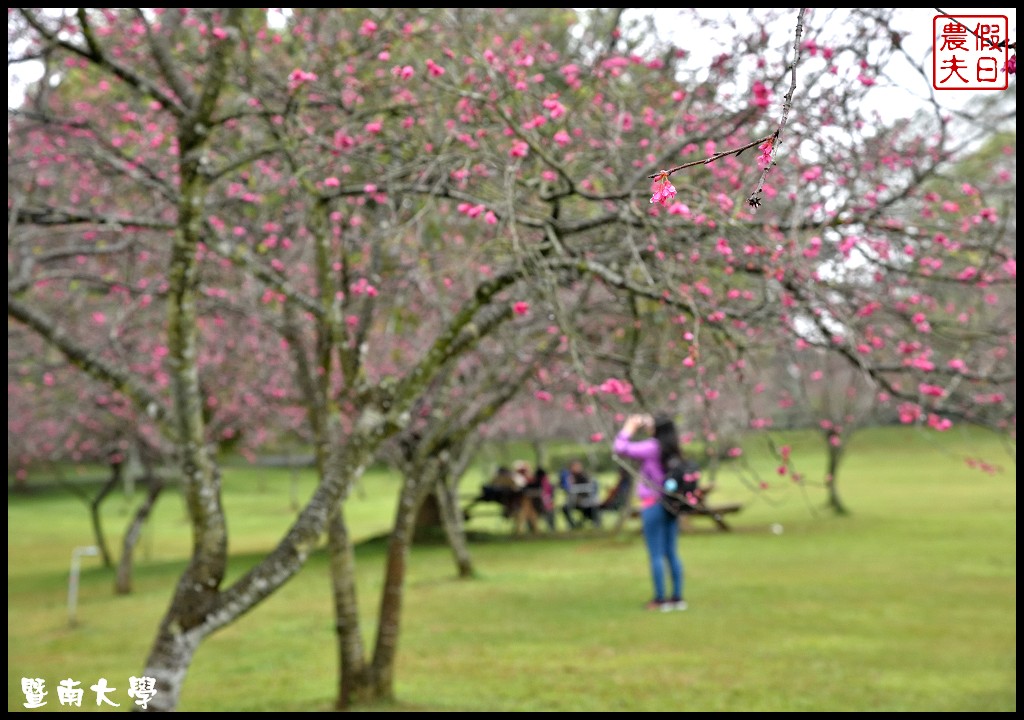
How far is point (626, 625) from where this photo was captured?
11180mm

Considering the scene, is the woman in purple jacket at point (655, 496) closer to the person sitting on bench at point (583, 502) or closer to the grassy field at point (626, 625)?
the grassy field at point (626, 625)

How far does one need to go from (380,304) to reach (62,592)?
476 inches

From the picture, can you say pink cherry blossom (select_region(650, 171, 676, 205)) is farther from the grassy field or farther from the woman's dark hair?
the woman's dark hair

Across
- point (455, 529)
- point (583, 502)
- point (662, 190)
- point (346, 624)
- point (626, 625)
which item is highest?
point (662, 190)

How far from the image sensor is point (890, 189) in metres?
6.53

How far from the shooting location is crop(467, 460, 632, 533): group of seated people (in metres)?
23.8

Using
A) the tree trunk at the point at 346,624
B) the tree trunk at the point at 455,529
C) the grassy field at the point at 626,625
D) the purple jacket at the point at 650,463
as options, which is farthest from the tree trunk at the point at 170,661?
the tree trunk at the point at 455,529

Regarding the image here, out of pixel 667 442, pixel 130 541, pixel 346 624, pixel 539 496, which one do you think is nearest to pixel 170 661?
pixel 346 624

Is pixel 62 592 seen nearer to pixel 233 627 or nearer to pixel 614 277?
pixel 233 627

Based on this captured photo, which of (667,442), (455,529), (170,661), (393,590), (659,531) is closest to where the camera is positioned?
(170,661)

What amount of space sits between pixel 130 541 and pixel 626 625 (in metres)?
9.21

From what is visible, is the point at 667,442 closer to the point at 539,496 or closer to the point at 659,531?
the point at 659,531

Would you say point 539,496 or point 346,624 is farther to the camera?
point 539,496

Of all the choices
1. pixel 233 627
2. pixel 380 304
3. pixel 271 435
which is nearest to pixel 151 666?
pixel 380 304
